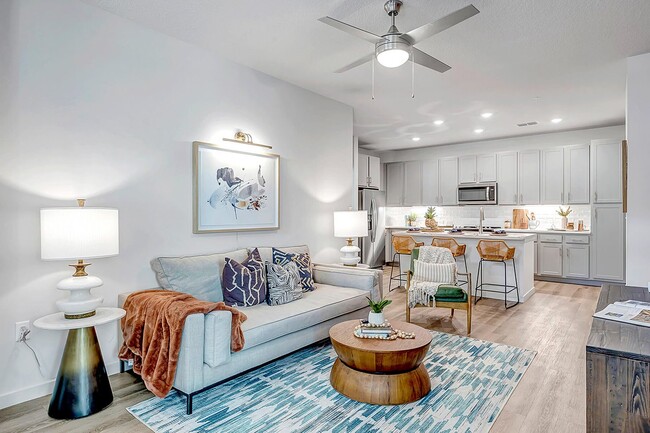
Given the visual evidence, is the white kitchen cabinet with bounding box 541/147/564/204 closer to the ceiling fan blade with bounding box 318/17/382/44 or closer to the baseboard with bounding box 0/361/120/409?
the ceiling fan blade with bounding box 318/17/382/44

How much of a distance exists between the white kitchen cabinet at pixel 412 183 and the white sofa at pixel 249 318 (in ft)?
15.6

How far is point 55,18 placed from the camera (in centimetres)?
258

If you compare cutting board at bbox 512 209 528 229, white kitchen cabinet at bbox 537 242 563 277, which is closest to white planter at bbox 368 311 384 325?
white kitchen cabinet at bbox 537 242 563 277

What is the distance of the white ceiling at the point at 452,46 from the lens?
2.73 m

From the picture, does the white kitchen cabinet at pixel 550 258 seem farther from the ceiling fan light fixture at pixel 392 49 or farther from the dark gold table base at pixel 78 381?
the dark gold table base at pixel 78 381

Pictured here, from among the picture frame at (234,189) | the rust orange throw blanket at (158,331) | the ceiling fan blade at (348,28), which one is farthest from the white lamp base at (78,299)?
the ceiling fan blade at (348,28)

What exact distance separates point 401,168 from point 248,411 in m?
7.03

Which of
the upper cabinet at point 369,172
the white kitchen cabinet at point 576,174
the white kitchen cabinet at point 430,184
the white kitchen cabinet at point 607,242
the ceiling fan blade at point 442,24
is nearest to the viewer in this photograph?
the ceiling fan blade at point 442,24

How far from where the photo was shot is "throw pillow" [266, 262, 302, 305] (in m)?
3.25

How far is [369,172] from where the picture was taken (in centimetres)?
802

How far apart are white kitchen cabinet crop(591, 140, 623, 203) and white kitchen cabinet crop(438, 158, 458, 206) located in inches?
91.4

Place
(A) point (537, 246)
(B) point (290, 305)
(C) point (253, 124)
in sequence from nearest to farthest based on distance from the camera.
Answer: (B) point (290, 305) < (C) point (253, 124) < (A) point (537, 246)

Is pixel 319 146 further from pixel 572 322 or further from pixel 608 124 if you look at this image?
pixel 608 124

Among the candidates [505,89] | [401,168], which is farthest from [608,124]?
[401,168]
